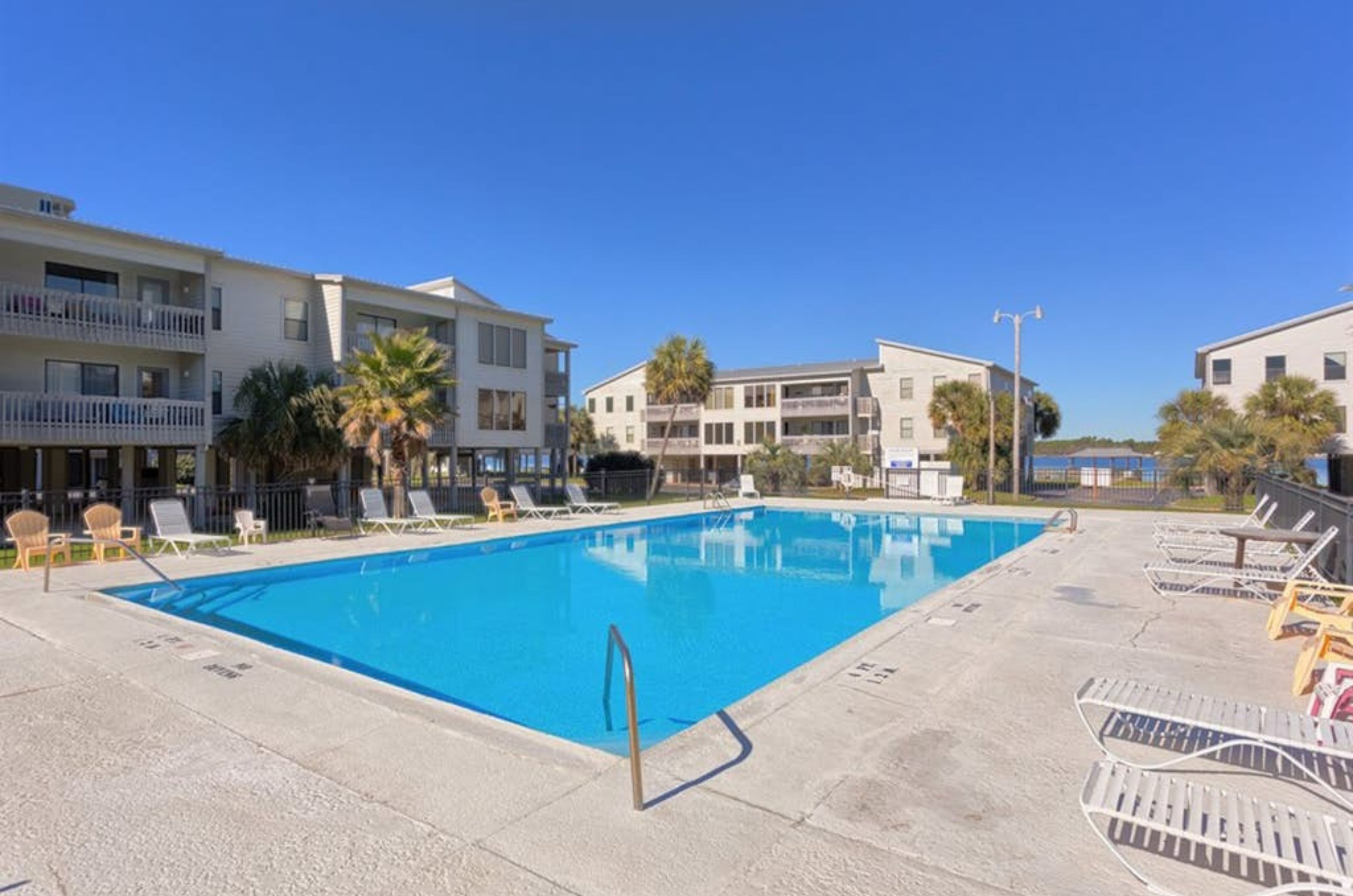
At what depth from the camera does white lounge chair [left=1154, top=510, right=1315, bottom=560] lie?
1193 centimetres

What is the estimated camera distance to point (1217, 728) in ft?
11.5

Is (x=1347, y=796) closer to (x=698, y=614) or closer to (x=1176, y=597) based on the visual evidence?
(x=1176, y=597)

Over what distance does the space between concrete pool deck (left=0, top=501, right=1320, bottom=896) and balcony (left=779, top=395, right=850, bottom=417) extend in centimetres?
3800

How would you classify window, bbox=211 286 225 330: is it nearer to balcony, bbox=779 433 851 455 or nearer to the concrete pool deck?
Answer: the concrete pool deck

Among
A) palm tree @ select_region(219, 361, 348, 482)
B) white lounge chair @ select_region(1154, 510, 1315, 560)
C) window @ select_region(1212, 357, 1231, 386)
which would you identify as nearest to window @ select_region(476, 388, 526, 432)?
palm tree @ select_region(219, 361, 348, 482)

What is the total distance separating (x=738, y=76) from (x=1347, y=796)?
72.8 ft

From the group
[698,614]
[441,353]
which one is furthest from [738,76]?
[698,614]

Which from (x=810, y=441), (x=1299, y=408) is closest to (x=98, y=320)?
(x=810, y=441)

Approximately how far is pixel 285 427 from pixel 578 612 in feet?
42.9

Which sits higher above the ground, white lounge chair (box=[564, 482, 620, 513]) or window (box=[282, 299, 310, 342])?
window (box=[282, 299, 310, 342])

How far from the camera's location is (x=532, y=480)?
32.4 m

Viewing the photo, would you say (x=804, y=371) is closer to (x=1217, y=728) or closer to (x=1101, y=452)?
(x=1217, y=728)

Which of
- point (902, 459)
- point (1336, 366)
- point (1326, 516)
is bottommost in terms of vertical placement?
point (1326, 516)

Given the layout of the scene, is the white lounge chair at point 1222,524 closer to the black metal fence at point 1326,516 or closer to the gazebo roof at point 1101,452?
the black metal fence at point 1326,516
